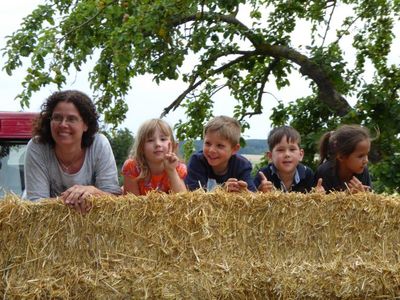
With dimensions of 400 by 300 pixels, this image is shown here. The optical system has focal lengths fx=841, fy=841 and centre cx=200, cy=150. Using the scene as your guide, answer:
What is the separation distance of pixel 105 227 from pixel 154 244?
239mm

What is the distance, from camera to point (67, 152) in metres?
4.63

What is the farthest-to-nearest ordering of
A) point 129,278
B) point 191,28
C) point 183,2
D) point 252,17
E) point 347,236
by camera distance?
point 252,17
point 191,28
point 183,2
point 347,236
point 129,278

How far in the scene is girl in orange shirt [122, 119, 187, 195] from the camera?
475cm

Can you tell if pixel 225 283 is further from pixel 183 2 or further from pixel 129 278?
pixel 183 2

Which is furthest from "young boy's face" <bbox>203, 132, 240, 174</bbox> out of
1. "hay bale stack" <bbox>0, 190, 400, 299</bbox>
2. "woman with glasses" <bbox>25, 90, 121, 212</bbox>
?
"hay bale stack" <bbox>0, 190, 400, 299</bbox>

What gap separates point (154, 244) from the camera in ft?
12.6

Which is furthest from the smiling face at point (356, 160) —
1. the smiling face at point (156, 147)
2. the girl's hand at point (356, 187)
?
the smiling face at point (156, 147)

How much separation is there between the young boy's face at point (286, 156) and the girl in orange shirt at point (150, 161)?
64 cm

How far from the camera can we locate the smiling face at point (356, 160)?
Result: 514 centimetres

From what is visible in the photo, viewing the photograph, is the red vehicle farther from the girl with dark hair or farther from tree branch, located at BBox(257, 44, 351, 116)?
tree branch, located at BBox(257, 44, 351, 116)

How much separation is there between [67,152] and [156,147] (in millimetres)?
516

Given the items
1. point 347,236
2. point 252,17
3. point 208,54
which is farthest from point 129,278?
point 252,17

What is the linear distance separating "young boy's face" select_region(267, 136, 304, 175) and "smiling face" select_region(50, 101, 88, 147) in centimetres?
125

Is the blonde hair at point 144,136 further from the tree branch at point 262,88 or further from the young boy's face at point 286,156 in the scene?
the tree branch at point 262,88
